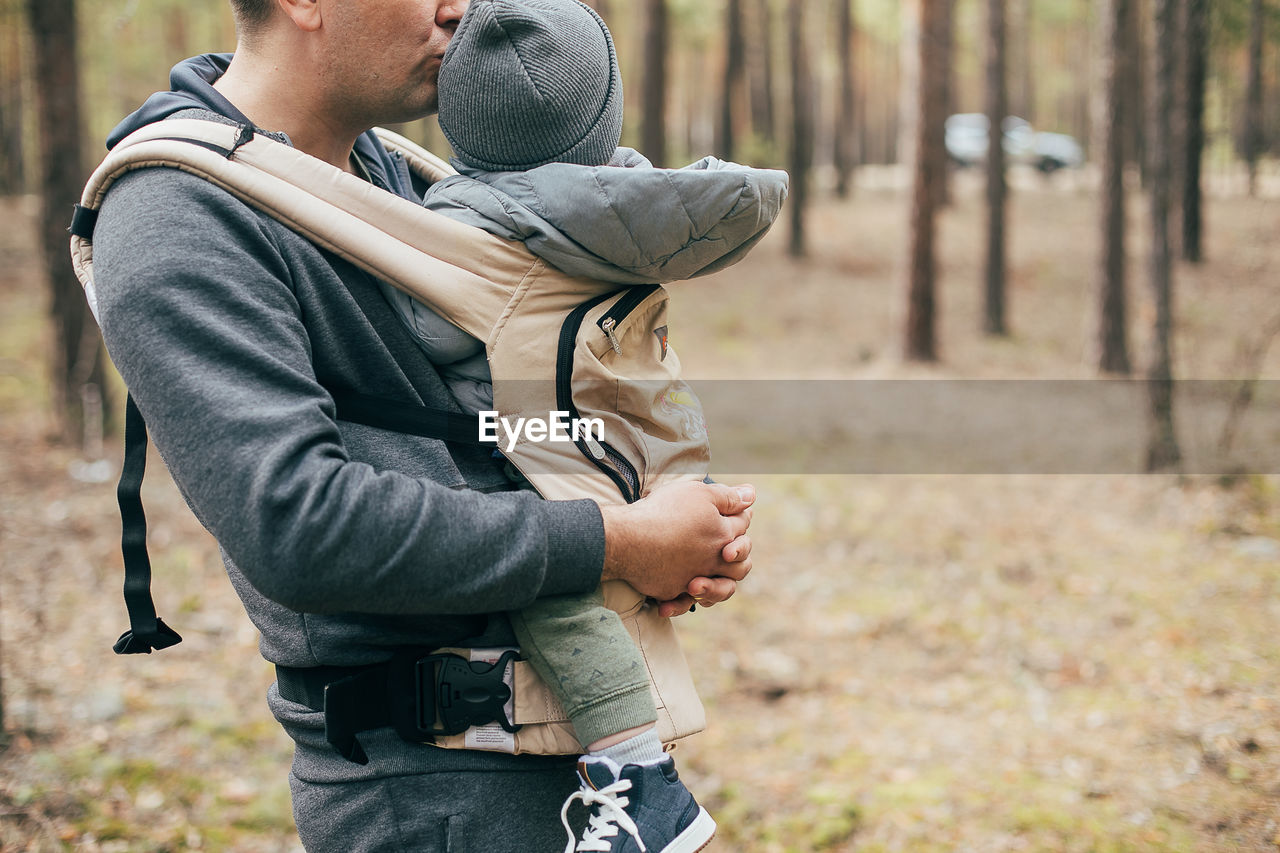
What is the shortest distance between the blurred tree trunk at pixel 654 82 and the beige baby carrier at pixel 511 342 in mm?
13315

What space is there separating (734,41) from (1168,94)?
1254cm

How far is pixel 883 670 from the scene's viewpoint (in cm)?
548

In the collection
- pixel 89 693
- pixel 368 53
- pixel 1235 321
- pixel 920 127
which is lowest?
pixel 1235 321

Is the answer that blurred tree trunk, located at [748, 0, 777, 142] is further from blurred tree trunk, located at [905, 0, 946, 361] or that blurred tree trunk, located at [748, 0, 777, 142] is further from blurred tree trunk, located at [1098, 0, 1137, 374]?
blurred tree trunk, located at [1098, 0, 1137, 374]

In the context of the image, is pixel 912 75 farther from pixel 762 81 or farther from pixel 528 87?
pixel 528 87

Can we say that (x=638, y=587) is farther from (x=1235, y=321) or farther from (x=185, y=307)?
(x=1235, y=321)

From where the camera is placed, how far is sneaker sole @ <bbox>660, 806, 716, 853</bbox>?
4.62 ft

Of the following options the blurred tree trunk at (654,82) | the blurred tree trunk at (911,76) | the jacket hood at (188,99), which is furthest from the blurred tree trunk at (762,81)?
the jacket hood at (188,99)

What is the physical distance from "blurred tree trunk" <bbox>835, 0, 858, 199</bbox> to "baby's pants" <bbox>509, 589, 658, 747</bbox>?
71.2 feet

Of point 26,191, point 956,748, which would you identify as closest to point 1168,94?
point 956,748

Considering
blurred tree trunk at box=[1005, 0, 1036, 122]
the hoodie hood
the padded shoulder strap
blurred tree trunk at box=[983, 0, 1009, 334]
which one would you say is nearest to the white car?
blurred tree trunk at box=[1005, 0, 1036, 122]

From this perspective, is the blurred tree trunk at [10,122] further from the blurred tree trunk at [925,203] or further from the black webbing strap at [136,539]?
the black webbing strap at [136,539]

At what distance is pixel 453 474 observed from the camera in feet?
4.90

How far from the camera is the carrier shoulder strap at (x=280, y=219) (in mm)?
1348
